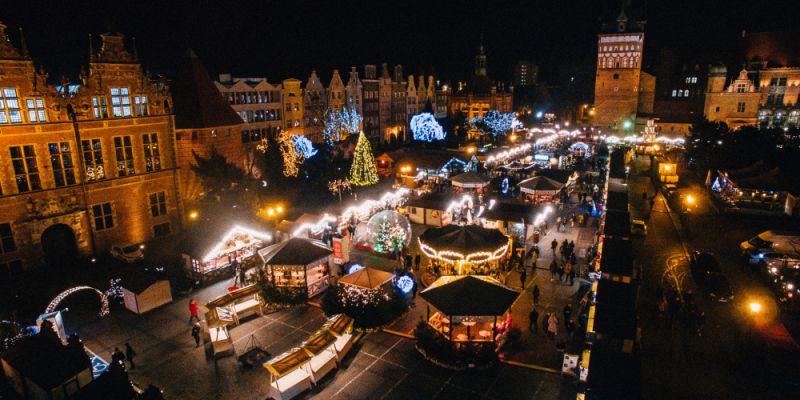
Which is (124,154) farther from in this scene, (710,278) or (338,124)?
(710,278)

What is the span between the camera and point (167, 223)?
92.2ft

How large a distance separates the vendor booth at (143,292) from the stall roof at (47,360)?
6564mm

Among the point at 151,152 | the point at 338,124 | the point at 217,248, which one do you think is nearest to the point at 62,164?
the point at 151,152

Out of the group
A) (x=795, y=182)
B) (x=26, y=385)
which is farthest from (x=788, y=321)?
(x=26, y=385)

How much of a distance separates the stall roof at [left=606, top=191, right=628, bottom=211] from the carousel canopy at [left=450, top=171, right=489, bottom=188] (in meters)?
10.8

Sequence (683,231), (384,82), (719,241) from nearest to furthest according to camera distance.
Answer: (719,241)
(683,231)
(384,82)

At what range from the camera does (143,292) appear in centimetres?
1797

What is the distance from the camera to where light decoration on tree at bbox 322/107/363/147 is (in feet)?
156

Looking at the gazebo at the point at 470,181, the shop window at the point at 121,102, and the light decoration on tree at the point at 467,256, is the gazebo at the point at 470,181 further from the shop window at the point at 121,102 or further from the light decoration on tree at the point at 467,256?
the shop window at the point at 121,102

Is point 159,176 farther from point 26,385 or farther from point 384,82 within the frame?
point 384,82

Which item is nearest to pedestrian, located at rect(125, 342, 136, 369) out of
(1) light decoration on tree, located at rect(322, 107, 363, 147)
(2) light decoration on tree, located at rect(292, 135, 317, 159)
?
(2) light decoration on tree, located at rect(292, 135, 317, 159)

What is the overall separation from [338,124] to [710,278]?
1447 inches

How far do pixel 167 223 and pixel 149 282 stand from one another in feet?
35.3

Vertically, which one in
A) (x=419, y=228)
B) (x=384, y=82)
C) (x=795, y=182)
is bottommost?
(x=419, y=228)
